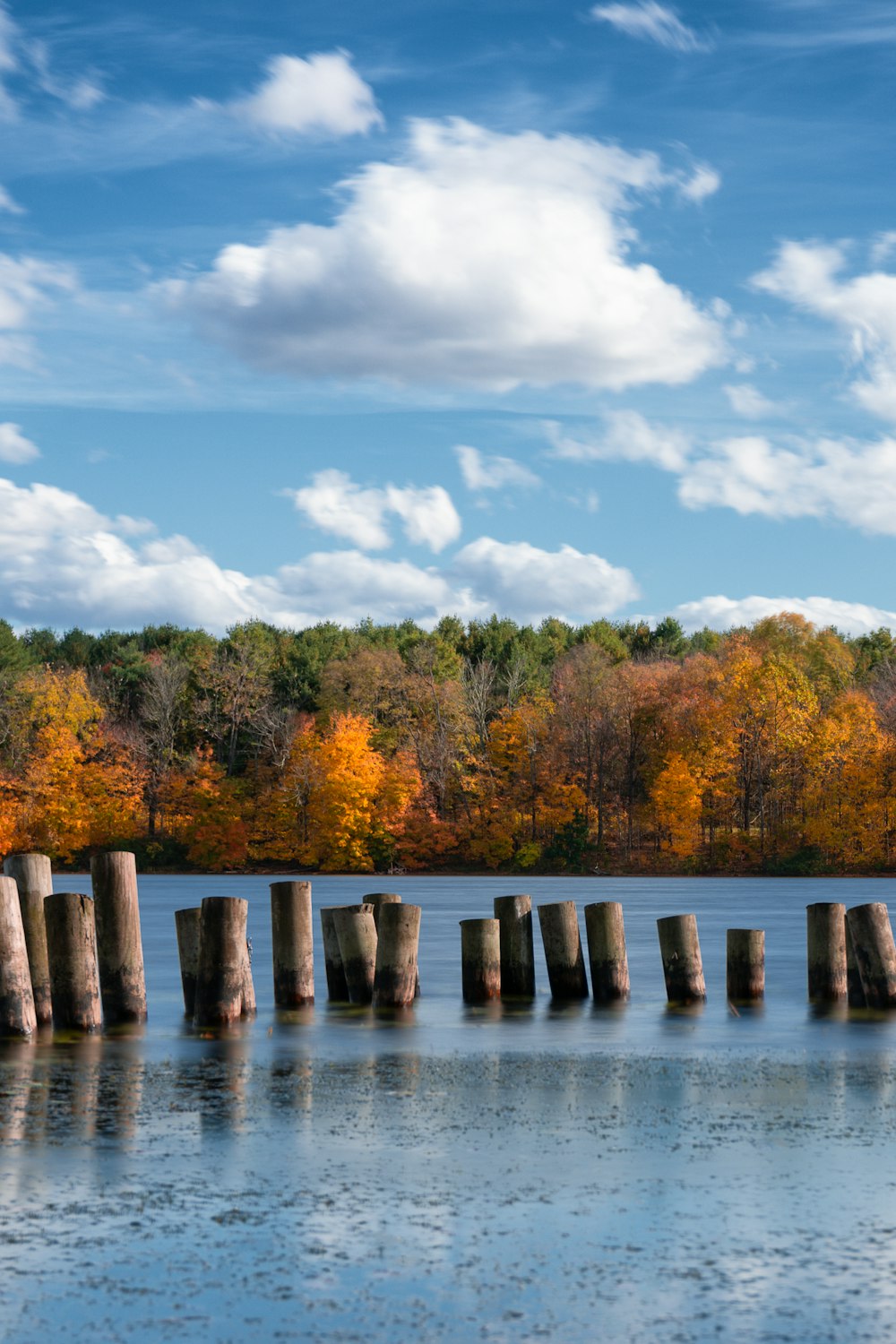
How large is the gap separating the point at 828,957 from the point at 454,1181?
13.0 m

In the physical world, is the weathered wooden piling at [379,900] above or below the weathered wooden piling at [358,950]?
above

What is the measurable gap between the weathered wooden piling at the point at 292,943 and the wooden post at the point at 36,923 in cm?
301

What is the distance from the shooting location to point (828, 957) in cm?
2441

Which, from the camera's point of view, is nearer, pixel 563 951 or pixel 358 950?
pixel 358 950

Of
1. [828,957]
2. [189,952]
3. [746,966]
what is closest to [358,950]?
[189,952]

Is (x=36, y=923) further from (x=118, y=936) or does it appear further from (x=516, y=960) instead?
(x=516, y=960)

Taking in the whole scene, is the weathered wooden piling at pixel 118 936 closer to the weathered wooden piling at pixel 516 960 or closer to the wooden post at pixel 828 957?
the weathered wooden piling at pixel 516 960

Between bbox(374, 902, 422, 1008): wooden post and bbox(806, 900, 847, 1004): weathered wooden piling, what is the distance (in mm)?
5878

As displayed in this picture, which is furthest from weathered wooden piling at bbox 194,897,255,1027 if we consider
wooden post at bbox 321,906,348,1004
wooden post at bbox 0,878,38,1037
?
wooden post at bbox 321,906,348,1004

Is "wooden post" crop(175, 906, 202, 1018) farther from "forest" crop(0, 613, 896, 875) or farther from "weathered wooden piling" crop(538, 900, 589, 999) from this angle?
"forest" crop(0, 613, 896, 875)

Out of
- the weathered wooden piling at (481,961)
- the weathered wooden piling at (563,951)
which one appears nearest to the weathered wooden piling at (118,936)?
the weathered wooden piling at (481,961)

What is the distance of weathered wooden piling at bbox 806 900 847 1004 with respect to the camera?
24.3m

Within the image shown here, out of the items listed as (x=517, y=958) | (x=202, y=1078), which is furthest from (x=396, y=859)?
(x=202, y=1078)

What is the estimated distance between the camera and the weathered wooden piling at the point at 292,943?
73.2 ft
